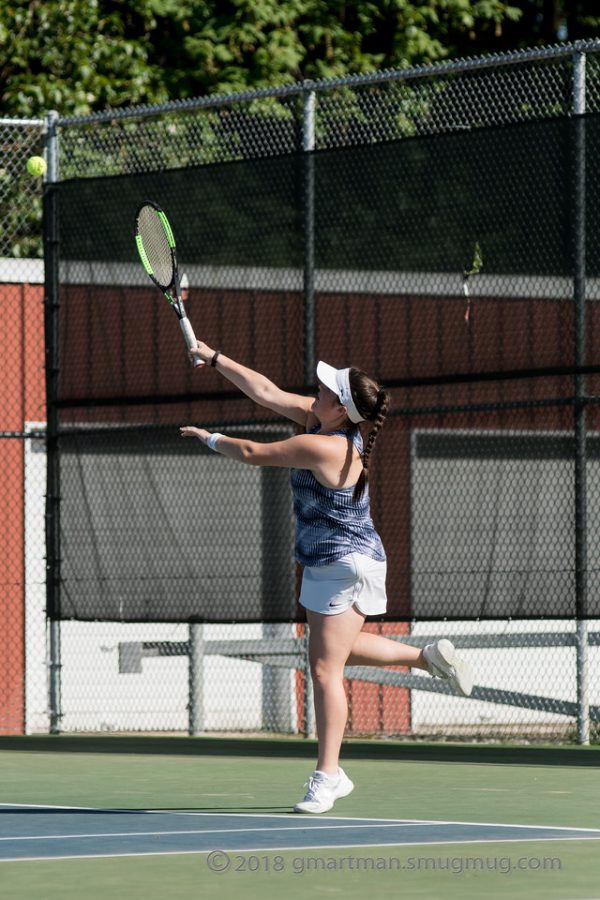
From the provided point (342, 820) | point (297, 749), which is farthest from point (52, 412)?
point (342, 820)

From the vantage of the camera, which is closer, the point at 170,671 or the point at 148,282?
the point at 148,282

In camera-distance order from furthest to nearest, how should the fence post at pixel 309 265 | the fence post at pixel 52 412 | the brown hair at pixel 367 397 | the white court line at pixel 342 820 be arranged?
the fence post at pixel 52 412
the fence post at pixel 309 265
the brown hair at pixel 367 397
the white court line at pixel 342 820

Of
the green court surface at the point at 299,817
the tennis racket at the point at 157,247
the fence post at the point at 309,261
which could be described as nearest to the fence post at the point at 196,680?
the green court surface at the point at 299,817

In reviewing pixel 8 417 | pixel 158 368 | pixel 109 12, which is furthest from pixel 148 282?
pixel 109 12

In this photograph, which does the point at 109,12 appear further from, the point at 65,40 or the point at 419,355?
the point at 419,355

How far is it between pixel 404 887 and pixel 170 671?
28.9ft

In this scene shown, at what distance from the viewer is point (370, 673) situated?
12.7m

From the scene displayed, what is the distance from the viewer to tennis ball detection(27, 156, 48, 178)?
12.9 m

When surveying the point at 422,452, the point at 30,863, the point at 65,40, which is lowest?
the point at 30,863

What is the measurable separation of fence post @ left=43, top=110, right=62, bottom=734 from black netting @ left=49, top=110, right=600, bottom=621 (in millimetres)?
61

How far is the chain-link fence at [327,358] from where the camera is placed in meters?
10.8

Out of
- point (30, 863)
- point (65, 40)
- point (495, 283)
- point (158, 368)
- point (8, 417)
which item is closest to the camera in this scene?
point (30, 863)

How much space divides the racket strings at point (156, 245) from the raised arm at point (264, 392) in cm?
128

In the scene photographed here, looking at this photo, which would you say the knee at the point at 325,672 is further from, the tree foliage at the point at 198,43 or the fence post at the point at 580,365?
the tree foliage at the point at 198,43
